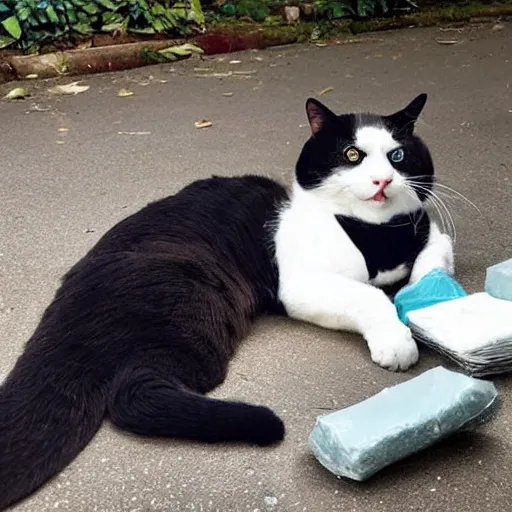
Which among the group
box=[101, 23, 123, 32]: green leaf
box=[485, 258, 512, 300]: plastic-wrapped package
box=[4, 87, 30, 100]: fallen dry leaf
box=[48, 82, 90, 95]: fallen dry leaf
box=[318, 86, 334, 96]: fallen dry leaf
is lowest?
box=[318, 86, 334, 96]: fallen dry leaf

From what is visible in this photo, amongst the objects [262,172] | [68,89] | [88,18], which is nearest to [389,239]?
[262,172]

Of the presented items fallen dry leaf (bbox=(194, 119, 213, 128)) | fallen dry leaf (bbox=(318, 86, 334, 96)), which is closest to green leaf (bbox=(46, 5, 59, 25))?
fallen dry leaf (bbox=(194, 119, 213, 128))

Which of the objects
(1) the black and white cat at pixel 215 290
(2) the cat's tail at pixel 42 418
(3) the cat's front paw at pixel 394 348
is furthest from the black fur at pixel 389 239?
(2) the cat's tail at pixel 42 418

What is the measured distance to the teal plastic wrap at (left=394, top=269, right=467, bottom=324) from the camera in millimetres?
1764

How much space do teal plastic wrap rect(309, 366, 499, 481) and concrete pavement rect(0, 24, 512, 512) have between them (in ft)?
0.16

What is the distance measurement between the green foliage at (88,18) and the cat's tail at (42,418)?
10.8 feet

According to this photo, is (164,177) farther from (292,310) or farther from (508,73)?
(508,73)

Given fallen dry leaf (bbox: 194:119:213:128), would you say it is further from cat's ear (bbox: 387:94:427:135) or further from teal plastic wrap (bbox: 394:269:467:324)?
teal plastic wrap (bbox: 394:269:467:324)

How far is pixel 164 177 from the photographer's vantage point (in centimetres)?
284

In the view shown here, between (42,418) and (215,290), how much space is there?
481mm

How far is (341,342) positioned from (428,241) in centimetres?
→ 35

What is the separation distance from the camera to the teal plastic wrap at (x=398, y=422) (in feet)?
4.25

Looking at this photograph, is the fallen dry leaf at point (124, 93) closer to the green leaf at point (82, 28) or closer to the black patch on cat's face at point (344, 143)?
the green leaf at point (82, 28)

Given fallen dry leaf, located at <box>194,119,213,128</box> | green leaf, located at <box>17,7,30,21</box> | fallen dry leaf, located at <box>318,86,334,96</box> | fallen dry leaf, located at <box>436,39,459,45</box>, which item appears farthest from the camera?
fallen dry leaf, located at <box>436,39,459,45</box>
